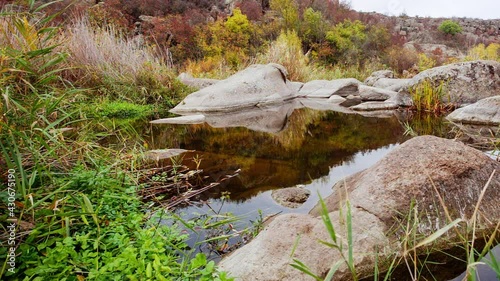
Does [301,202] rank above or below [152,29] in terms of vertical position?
below

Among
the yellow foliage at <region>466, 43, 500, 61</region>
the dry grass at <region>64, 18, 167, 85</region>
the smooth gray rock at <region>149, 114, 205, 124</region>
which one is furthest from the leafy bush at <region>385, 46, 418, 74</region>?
the smooth gray rock at <region>149, 114, 205, 124</region>

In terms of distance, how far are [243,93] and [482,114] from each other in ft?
14.5

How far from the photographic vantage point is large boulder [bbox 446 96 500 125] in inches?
199

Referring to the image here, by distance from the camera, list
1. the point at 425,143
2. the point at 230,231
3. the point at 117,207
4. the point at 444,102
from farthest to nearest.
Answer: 1. the point at 444,102
2. the point at 425,143
3. the point at 230,231
4. the point at 117,207

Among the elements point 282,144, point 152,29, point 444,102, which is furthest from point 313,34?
point 282,144

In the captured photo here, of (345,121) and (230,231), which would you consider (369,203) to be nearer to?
(230,231)

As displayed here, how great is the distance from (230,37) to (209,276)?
1480 centimetres

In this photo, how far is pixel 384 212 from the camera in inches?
70.8

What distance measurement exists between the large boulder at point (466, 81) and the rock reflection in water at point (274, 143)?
2086 millimetres

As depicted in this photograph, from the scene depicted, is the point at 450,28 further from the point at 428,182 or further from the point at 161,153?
the point at 428,182

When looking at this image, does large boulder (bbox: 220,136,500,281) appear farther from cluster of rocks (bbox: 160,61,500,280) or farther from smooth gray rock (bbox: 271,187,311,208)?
smooth gray rock (bbox: 271,187,311,208)

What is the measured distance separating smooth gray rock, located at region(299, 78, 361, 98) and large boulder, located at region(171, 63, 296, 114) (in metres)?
0.78

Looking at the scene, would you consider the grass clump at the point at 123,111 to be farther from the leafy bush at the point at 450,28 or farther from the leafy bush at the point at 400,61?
the leafy bush at the point at 450,28

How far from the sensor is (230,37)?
15.4 meters
